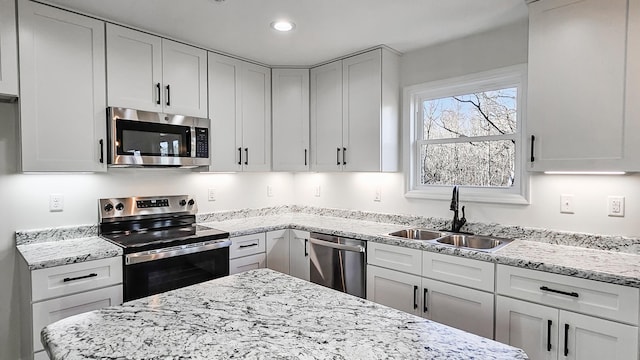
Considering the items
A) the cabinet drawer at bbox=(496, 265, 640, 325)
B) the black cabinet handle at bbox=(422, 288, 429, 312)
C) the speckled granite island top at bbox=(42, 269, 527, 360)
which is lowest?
the black cabinet handle at bbox=(422, 288, 429, 312)

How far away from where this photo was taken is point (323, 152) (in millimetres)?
3232

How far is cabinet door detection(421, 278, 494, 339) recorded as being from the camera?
6.52 ft

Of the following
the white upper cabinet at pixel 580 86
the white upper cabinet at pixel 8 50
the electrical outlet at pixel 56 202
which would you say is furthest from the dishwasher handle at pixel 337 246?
the white upper cabinet at pixel 8 50

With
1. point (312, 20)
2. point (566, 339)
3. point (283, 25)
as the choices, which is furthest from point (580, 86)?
point (283, 25)

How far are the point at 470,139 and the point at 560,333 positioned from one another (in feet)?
4.80

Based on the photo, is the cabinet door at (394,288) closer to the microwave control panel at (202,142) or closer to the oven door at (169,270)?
the oven door at (169,270)

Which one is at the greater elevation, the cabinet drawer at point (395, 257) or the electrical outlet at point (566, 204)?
the electrical outlet at point (566, 204)

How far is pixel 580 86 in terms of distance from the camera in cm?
189

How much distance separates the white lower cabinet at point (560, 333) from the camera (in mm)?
1598

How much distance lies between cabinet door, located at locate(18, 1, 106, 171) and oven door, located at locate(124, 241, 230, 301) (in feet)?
2.34

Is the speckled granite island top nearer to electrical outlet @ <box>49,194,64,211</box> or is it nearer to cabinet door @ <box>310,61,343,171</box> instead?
electrical outlet @ <box>49,194,64,211</box>

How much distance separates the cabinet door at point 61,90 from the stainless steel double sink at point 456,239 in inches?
85.8

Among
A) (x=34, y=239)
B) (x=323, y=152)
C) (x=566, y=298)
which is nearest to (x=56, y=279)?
(x=34, y=239)

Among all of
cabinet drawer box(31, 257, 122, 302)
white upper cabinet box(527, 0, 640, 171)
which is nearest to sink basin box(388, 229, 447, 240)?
white upper cabinet box(527, 0, 640, 171)
